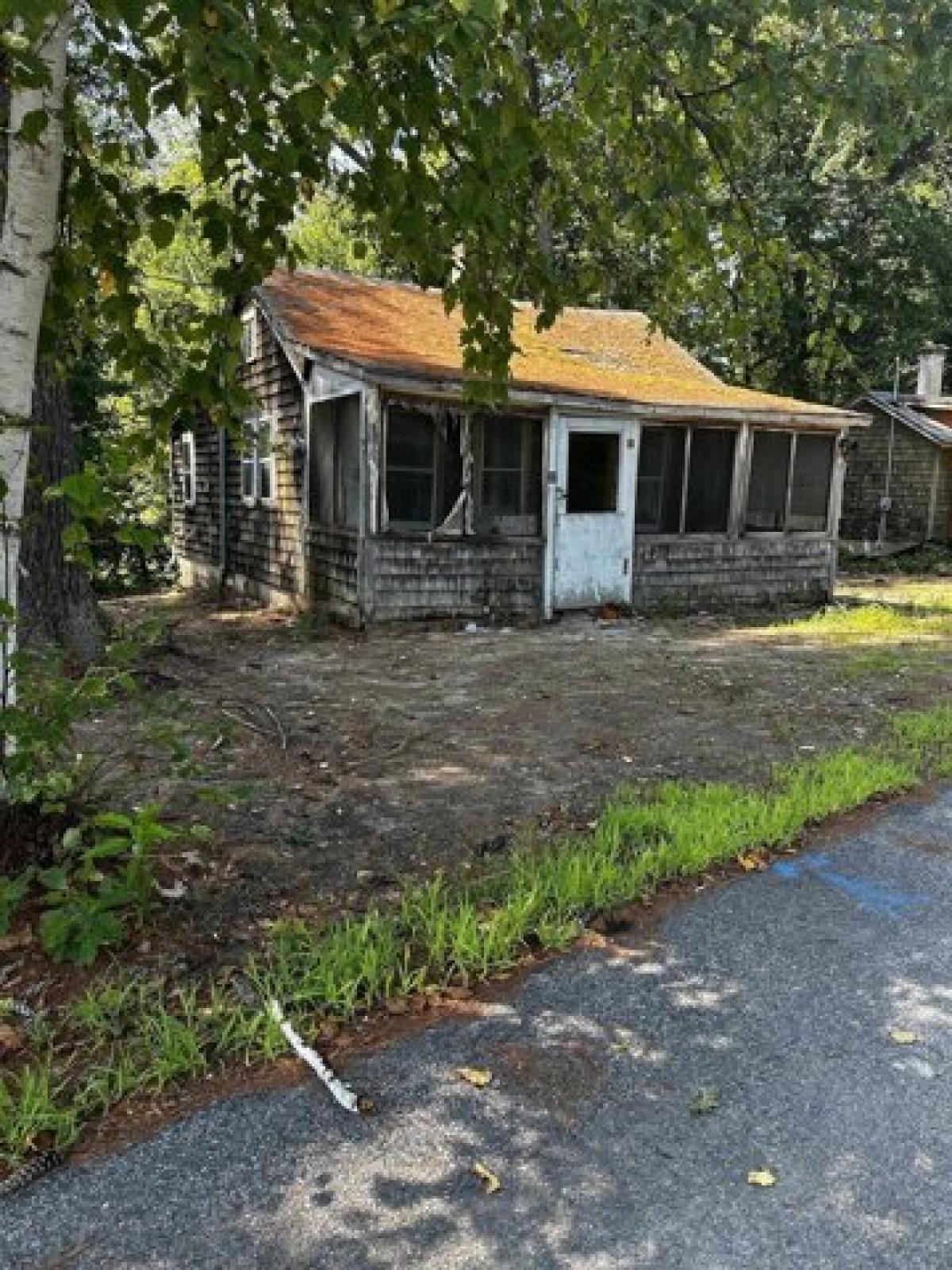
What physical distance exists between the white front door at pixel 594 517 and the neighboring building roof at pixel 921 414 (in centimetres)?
1276

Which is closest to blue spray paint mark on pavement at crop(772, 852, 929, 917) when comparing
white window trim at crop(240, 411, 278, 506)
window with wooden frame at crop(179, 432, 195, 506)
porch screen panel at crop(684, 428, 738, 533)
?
porch screen panel at crop(684, 428, 738, 533)

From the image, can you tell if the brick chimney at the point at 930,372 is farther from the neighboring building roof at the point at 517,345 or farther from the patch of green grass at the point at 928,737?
the patch of green grass at the point at 928,737

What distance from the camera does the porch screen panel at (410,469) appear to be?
33.3ft

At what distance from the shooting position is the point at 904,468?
→ 22.1 m

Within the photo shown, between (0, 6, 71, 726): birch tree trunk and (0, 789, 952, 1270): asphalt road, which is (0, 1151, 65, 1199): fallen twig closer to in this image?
(0, 789, 952, 1270): asphalt road

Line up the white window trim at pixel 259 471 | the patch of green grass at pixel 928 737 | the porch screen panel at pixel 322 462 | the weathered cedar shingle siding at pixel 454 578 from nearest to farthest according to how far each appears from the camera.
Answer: the patch of green grass at pixel 928 737 < the weathered cedar shingle siding at pixel 454 578 < the porch screen panel at pixel 322 462 < the white window trim at pixel 259 471

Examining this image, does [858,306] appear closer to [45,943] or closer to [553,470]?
[553,470]

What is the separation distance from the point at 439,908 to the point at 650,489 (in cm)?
952

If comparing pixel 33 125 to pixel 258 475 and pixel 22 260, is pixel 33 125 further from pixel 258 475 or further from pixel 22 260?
pixel 258 475

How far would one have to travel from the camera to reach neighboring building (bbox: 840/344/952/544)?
21562 millimetres

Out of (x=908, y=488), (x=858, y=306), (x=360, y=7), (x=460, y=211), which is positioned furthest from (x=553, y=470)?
(x=858, y=306)

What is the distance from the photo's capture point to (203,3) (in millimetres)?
2094

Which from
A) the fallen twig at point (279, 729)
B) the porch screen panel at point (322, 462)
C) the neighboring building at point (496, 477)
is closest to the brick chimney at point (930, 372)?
the neighboring building at point (496, 477)

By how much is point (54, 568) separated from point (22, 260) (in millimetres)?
4442
